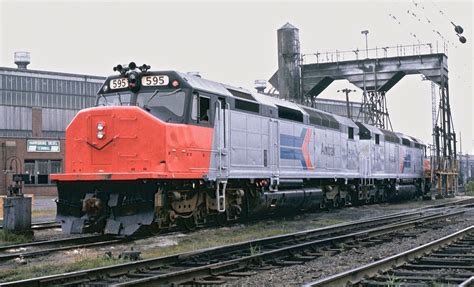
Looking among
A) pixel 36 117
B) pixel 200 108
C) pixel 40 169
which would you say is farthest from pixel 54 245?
pixel 36 117

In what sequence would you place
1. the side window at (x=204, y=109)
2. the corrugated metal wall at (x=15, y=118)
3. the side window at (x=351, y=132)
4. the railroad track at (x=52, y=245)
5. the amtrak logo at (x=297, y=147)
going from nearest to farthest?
the railroad track at (x=52, y=245)
the side window at (x=204, y=109)
the amtrak logo at (x=297, y=147)
the side window at (x=351, y=132)
the corrugated metal wall at (x=15, y=118)

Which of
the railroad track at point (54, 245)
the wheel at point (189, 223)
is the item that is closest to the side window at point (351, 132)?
the railroad track at point (54, 245)

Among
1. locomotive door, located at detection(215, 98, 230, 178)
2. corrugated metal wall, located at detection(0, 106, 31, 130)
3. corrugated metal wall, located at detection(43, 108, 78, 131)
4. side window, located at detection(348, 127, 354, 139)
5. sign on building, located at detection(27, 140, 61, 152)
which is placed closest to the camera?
locomotive door, located at detection(215, 98, 230, 178)

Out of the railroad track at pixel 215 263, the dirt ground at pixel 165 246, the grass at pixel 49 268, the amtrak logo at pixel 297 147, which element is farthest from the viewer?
the amtrak logo at pixel 297 147

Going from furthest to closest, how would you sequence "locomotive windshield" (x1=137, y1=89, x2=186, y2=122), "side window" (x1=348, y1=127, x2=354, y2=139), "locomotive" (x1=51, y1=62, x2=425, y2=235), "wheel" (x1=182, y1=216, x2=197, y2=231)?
"side window" (x1=348, y1=127, x2=354, y2=139)
"wheel" (x1=182, y1=216, x2=197, y2=231)
"locomotive windshield" (x1=137, y1=89, x2=186, y2=122)
"locomotive" (x1=51, y1=62, x2=425, y2=235)

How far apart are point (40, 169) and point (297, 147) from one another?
33071 millimetres

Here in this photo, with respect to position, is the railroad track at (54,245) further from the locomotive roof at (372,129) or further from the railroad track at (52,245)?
the locomotive roof at (372,129)

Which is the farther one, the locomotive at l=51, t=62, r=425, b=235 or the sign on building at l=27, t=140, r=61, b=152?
the sign on building at l=27, t=140, r=61, b=152

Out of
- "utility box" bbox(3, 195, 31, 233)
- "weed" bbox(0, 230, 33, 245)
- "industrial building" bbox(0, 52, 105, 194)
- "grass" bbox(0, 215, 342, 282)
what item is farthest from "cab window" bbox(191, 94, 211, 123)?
"industrial building" bbox(0, 52, 105, 194)

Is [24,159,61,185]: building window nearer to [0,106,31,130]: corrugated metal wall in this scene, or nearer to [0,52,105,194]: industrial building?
[0,52,105,194]: industrial building

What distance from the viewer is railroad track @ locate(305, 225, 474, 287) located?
7969 millimetres

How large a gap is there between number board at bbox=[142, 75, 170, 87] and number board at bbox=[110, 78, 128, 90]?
49 centimetres

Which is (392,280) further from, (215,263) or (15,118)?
(15,118)

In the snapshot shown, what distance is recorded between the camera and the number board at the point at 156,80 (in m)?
14.7
